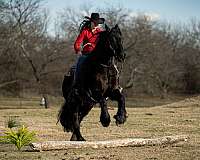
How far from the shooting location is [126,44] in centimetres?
4600

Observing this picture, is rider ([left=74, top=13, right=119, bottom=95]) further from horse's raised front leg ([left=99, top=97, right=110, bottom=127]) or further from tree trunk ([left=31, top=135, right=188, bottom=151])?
tree trunk ([left=31, top=135, right=188, bottom=151])

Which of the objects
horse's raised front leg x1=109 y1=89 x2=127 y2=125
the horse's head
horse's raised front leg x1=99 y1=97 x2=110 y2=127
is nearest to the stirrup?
horse's raised front leg x1=99 y1=97 x2=110 y2=127

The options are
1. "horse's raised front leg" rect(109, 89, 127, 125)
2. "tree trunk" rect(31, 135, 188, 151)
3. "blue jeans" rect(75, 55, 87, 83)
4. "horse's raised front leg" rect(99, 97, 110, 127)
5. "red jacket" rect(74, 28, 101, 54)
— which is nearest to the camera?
"tree trunk" rect(31, 135, 188, 151)

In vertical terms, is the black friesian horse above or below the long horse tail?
above

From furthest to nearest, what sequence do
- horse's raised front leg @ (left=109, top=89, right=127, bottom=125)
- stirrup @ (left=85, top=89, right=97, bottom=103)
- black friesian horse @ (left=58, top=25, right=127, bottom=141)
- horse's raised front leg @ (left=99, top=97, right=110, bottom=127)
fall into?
stirrup @ (left=85, top=89, right=97, bottom=103) < horse's raised front leg @ (left=109, top=89, right=127, bottom=125) < horse's raised front leg @ (left=99, top=97, right=110, bottom=127) < black friesian horse @ (left=58, top=25, right=127, bottom=141)

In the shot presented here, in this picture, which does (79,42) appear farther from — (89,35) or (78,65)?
(78,65)

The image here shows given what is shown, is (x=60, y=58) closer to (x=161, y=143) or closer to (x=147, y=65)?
(x=147, y=65)

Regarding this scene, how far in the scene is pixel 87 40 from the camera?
36.1 ft

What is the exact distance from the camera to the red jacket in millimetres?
10938

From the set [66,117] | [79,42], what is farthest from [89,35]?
[66,117]

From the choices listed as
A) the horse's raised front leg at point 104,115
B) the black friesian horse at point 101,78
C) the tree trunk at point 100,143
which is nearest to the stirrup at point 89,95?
the black friesian horse at point 101,78

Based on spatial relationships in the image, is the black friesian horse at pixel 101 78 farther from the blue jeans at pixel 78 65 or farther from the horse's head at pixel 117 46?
the blue jeans at pixel 78 65

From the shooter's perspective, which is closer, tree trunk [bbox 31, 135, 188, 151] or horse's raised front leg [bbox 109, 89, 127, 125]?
tree trunk [bbox 31, 135, 188, 151]

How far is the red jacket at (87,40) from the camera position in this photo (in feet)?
35.9
